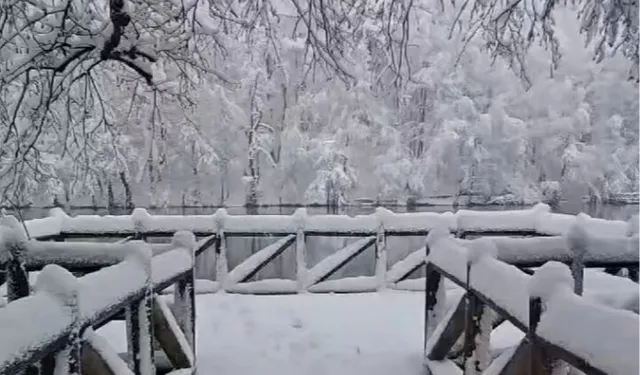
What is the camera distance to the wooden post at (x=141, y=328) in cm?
263

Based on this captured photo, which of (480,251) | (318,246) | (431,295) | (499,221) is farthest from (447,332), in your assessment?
(318,246)

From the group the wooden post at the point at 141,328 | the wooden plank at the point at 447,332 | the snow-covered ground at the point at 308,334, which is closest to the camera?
the wooden post at the point at 141,328

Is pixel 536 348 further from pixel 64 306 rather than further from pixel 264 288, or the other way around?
pixel 264 288

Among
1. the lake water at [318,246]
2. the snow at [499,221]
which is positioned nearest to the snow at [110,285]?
the snow at [499,221]

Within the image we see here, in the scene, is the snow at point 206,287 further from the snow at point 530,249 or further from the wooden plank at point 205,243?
Answer: the snow at point 530,249

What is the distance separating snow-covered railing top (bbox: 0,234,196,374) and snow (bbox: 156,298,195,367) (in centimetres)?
19

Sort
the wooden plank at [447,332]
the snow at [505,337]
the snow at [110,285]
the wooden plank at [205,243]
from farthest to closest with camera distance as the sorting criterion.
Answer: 1. the wooden plank at [205,243]
2. the snow at [505,337]
3. the wooden plank at [447,332]
4. the snow at [110,285]

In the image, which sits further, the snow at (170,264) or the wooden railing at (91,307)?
the snow at (170,264)

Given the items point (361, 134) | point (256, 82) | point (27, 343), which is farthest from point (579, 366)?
point (361, 134)

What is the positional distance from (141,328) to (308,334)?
1.97 metres

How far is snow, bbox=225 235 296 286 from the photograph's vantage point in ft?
19.3

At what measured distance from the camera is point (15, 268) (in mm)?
3250

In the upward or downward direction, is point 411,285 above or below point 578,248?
below

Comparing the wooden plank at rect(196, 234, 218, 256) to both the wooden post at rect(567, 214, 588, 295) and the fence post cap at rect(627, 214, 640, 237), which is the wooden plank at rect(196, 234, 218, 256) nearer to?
the wooden post at rect(567, 214, 588, 295)
